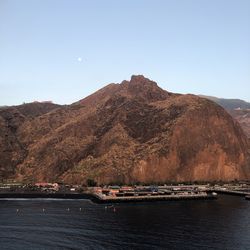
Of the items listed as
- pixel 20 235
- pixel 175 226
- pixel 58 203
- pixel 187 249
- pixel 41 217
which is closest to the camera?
pixel 187 249

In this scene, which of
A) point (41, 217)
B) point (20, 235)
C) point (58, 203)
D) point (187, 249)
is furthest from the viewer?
point (58, 203)

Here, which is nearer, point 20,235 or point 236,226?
point 20,235

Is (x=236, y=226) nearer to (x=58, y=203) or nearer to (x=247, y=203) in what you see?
(x=247, y=203)

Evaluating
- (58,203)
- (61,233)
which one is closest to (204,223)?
(61,233)

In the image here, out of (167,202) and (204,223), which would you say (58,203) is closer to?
(167,202)

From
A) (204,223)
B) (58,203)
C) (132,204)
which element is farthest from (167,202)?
(204,223)

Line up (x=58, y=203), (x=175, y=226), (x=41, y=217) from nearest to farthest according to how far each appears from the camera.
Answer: (x=175, y=226) → (x=41, y=217) → (x=58, y=203)
